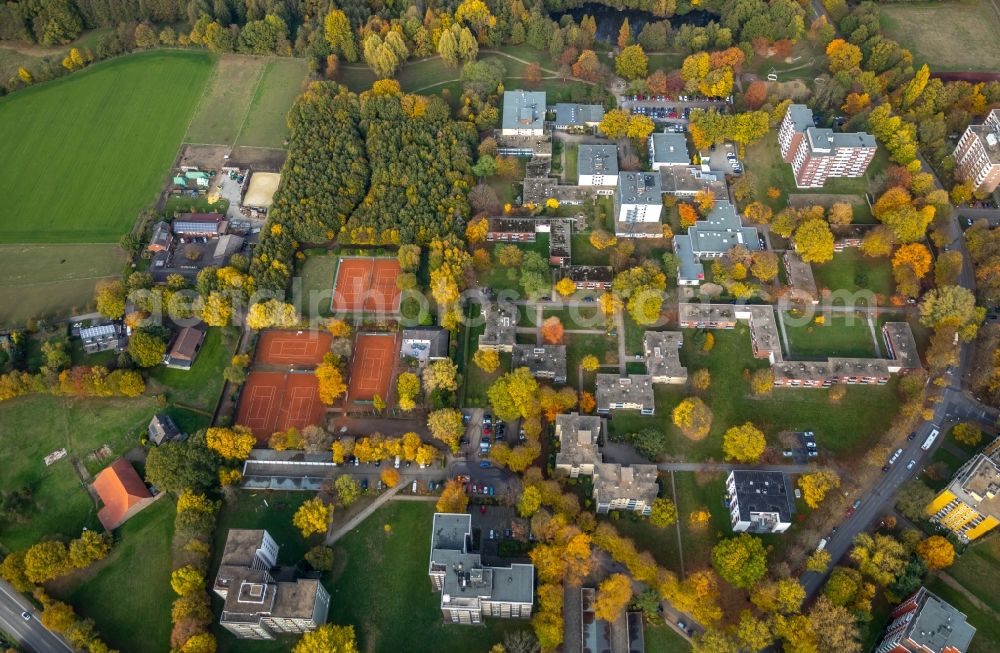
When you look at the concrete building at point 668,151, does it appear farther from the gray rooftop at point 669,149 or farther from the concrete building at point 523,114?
the concrete building at point 523,114

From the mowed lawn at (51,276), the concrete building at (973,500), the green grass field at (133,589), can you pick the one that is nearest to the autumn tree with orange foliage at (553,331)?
the concrete building at (973,500)

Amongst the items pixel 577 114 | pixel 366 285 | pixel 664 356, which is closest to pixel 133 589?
pixel 366 285

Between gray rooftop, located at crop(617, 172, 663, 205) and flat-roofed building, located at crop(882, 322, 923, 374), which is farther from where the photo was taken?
gray rooftop, located at crop(617, 172, 663, 205)

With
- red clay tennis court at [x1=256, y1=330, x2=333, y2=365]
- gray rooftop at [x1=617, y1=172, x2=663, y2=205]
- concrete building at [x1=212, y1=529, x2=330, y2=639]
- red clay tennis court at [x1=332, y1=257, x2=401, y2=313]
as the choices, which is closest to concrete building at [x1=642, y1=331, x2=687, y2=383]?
gray rooftop at [x1=617, y1=172, x2=663, y2=205]

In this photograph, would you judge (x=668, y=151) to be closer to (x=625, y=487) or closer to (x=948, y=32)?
(x=625, y=487)

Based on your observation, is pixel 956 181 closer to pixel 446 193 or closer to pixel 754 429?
pixel 754 429

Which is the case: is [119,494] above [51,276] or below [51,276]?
below

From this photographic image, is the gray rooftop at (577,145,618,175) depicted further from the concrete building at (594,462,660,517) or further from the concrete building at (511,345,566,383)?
the concrete building at (594,462,660,517)
